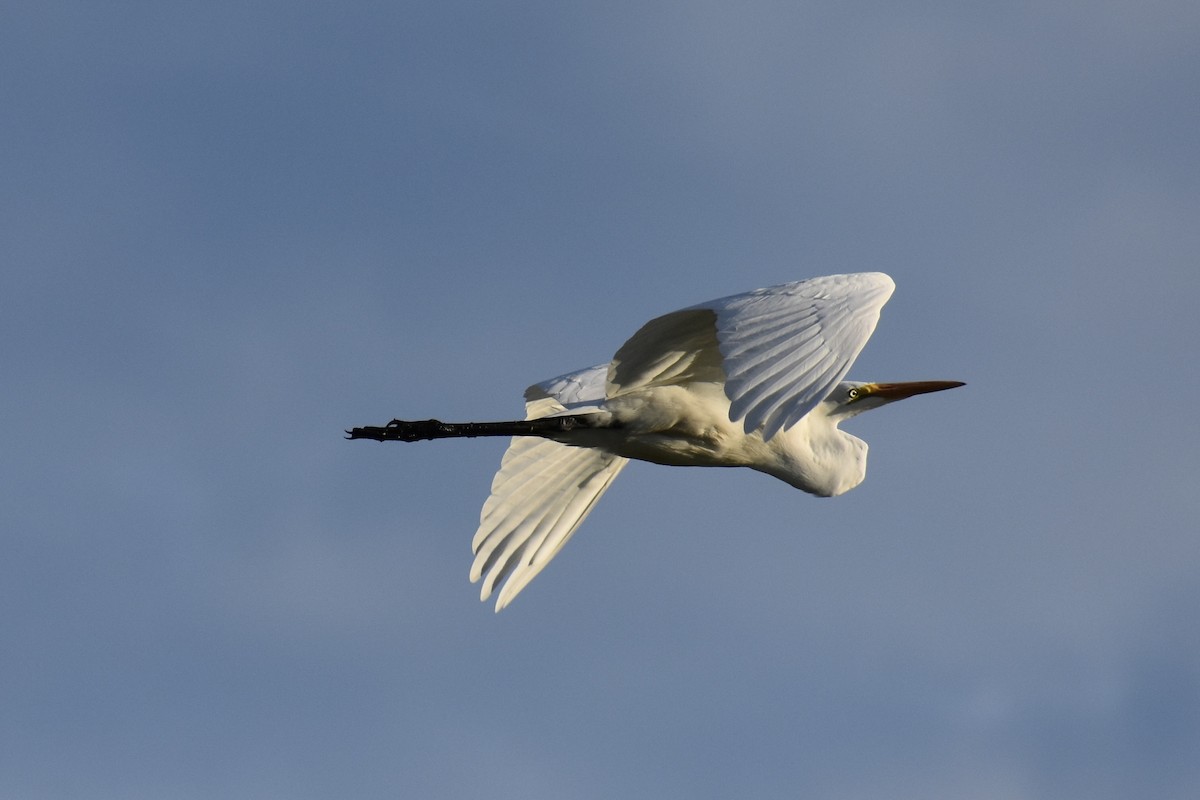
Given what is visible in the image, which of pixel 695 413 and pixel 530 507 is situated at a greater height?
pixel 530 507

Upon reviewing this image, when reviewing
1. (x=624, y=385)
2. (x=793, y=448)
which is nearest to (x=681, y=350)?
(x=624, y=385)

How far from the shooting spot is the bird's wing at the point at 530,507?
1266cm

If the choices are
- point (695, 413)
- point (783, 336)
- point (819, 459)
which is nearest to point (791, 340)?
point (783, 336)

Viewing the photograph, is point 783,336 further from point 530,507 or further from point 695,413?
point 530,507

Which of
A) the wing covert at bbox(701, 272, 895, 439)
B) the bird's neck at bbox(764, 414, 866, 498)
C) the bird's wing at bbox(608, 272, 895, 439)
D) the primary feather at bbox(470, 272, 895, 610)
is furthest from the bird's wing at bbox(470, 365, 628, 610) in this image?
the wing covert at bbox(701, 272, 895, 439)

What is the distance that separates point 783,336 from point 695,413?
2.66 m

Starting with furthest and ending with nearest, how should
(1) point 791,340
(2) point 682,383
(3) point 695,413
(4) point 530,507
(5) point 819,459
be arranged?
(4) point 530,507, (5) point 819,459, (2) point 682,383, (3) point 695,413, (1) point 791,340

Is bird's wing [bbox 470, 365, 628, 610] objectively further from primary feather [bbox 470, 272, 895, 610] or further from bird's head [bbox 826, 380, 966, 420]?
bird's head [bbox 826, 380, 966, 420]

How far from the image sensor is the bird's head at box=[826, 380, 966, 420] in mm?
12336

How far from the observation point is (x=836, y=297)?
30.0 ft

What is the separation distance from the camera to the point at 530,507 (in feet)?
41.8

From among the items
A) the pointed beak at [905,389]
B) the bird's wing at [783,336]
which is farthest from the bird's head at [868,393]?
the bird's wing at [783,336]

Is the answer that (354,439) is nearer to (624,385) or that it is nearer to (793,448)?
(624,385)

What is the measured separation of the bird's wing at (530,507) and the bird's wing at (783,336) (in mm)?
2620
